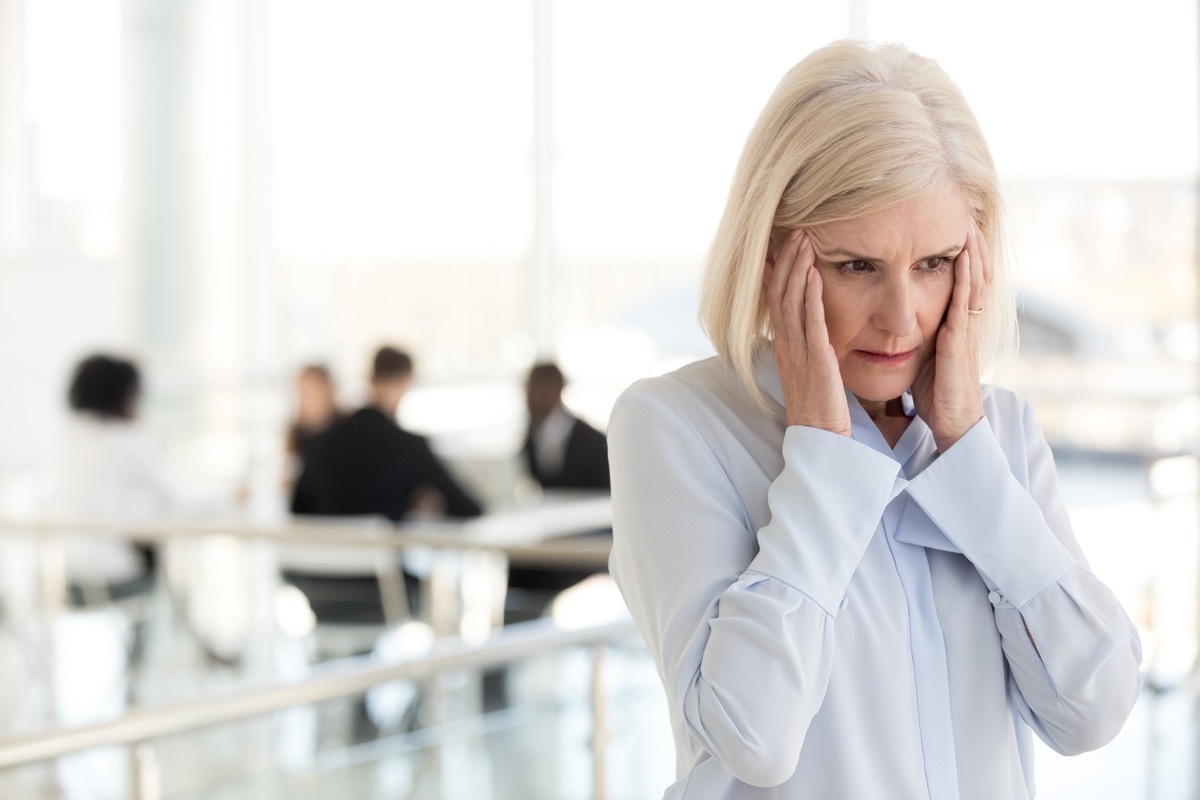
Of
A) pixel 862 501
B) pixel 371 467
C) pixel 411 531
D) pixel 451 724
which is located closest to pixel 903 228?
pixel 862 501

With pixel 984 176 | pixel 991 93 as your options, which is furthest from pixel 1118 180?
pixel 984 176

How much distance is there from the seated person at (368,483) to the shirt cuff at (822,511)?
4.06m

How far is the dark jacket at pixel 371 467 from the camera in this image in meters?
5.19

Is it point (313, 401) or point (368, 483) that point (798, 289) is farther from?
point (313, 401)

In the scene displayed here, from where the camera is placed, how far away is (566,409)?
5.64m

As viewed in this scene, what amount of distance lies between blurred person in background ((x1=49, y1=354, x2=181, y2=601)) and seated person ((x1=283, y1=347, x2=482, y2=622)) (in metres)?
0.71

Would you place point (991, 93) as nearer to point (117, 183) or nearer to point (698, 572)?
point (117, 183)

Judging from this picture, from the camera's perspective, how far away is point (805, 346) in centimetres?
124

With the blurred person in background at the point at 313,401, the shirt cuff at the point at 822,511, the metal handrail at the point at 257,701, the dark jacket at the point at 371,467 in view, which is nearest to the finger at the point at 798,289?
the shirt cuff at the point at 822,511

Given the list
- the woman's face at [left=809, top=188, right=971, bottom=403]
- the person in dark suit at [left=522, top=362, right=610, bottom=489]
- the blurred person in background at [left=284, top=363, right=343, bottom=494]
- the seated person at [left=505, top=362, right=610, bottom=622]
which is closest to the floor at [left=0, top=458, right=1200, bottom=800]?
the seated person at [left=505, top=362, right=610, bottom=622]

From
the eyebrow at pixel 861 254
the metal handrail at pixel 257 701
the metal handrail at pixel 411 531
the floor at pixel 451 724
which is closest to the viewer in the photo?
the eyebrow at pixel 861 254

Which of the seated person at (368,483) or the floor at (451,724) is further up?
the seated person at (368,483)

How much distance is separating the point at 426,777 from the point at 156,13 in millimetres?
6281

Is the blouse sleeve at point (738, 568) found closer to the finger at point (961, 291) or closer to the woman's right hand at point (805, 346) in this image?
the woman's right hand at point (805, 346)
